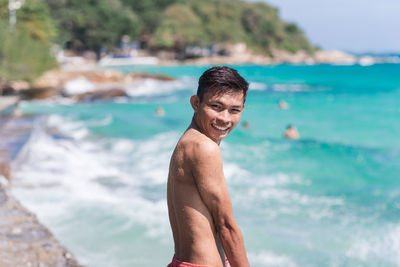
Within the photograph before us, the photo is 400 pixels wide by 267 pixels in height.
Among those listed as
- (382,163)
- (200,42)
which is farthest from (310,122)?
(200,42)

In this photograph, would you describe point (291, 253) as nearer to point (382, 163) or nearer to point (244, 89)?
point (244, 89)

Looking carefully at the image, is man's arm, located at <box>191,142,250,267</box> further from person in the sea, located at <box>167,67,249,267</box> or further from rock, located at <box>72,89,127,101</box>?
rock, located at <box>72,89,127,101</box>

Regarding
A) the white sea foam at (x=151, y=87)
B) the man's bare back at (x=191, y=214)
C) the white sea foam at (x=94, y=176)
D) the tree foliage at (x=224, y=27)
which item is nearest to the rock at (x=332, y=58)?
the tree foliage at (x=224, y=27)

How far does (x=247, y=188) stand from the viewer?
385 inches

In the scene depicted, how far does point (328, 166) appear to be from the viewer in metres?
12.4

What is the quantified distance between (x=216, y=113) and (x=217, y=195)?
383 mm

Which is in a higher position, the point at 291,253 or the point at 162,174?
the point at 162,174

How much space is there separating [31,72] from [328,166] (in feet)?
62.9

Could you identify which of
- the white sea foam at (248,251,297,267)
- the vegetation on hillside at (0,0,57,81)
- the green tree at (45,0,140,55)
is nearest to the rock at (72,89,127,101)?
the vegetation on hillside at (0,0,57,81)

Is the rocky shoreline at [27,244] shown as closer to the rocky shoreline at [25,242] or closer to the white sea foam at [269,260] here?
the rocky shoreline at [25,242]

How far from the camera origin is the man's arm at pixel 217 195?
6.16 ft

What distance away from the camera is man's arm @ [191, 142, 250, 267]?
188cm

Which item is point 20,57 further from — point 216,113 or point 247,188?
point 216,113

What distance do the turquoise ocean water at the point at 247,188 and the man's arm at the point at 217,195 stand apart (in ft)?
13.9
